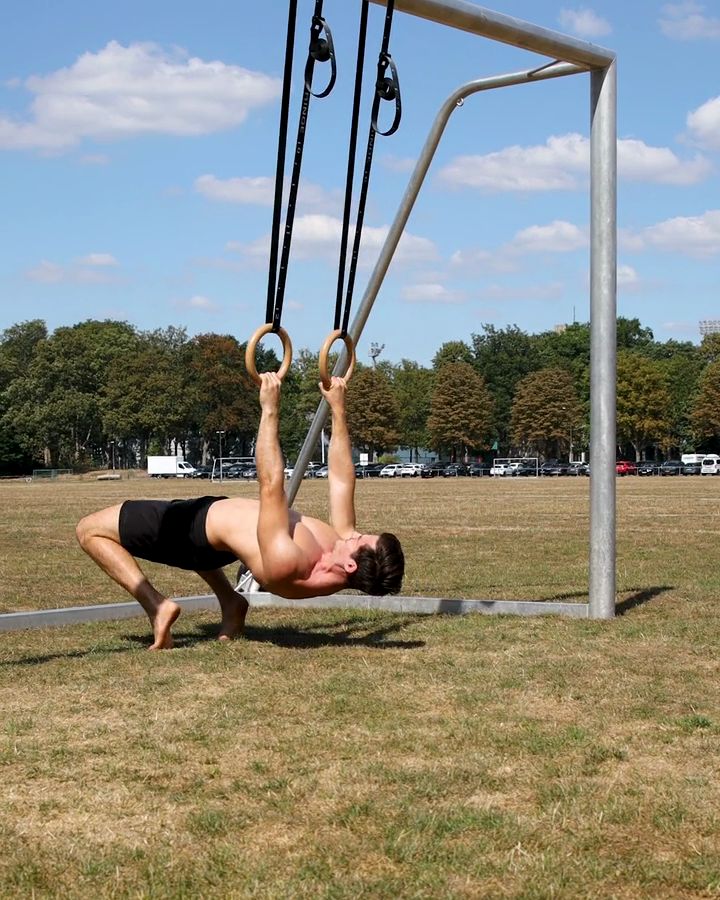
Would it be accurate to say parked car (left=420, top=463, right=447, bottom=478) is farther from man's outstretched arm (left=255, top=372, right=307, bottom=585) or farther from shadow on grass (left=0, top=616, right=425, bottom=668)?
man's outstretched arm (left=255, top=372, right=307, bottom=585)

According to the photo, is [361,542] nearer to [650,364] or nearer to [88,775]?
[88,775]

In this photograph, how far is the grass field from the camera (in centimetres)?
374

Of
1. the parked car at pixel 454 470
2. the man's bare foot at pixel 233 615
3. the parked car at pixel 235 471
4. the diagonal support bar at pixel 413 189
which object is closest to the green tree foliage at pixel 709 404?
the parked car at pixel 454 470

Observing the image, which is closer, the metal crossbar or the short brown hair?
the short brown hair

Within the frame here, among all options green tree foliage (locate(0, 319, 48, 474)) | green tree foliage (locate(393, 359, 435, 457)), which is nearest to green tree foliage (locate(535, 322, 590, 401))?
green tree foliage (locate(393, 359, 435, 457))

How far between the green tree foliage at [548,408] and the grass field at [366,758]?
93031 mm

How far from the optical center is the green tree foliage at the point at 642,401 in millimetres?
97375

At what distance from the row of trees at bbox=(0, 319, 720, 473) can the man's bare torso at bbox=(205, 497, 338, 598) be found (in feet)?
293

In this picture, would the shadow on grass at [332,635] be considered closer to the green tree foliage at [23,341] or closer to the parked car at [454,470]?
the parked car at [454,470]

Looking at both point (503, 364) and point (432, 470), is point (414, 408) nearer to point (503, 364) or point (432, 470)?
point (503, 364)

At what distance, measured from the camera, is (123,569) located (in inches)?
319

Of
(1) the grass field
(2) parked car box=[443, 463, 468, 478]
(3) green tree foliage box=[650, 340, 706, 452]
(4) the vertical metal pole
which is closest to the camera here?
(1) the grass field

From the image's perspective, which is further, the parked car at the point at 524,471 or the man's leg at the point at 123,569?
the parked car at the point at 524,471

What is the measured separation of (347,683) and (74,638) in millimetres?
2779
